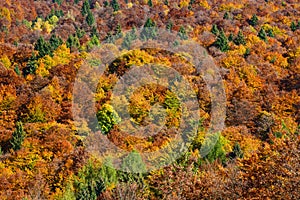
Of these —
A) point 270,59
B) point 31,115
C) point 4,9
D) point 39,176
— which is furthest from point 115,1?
point 39,176

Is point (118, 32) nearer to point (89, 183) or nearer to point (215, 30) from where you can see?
point (215, 30)

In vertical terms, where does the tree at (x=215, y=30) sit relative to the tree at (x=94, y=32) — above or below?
above

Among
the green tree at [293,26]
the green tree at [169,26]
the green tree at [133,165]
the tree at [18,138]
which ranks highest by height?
the green tree at [293,26]

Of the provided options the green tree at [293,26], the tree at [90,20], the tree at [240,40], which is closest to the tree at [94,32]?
the tree at [90,20]

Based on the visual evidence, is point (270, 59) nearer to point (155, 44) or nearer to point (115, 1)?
point (155, 44)

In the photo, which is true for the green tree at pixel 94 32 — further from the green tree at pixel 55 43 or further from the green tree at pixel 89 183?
the green tree at pixel 89 183

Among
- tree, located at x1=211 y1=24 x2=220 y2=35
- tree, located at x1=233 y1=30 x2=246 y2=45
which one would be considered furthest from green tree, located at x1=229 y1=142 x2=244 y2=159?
tree, located at x1=211 y1=24 x2=220 y2=35
